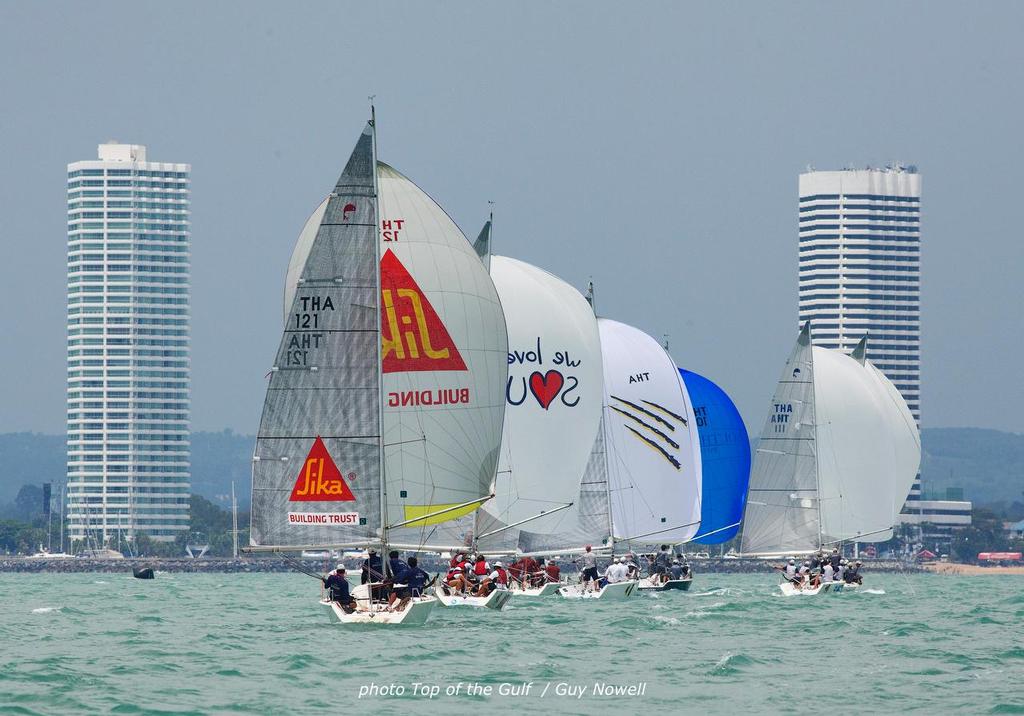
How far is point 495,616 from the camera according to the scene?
45062mm

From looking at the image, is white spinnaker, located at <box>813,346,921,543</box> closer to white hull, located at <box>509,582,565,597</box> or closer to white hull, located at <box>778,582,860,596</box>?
white hull, located at <box>778,582,860,596</box>

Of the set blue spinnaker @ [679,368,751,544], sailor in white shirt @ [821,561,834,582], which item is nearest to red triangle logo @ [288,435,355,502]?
sailor in white shirt @ [821,561,834,582]

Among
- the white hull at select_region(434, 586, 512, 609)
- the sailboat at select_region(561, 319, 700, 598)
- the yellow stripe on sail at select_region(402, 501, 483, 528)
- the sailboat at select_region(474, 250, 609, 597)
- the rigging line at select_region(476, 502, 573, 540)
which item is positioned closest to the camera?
the yellow stripe on sail at select_region(402, 501, 483, 528)

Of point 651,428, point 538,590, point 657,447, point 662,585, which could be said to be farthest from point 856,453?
point 538,590

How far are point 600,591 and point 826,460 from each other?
69.4ft

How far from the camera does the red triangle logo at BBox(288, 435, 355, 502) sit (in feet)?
128

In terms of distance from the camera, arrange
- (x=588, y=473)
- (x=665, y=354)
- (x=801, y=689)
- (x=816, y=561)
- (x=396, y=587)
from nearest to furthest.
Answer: (x=801, y=689), (x=396, y=587), (x=588, y=473), (x=665, y=354), (x=816, y=561)

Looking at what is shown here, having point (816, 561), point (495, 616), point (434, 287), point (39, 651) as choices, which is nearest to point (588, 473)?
point (816, 561)

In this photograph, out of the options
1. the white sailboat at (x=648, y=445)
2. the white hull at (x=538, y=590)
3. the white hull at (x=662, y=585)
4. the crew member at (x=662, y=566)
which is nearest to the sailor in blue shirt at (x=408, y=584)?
the white hull at (x=538, y=590)

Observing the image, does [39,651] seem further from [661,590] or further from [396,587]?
[661,590]

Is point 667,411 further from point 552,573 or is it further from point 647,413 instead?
point 552,573

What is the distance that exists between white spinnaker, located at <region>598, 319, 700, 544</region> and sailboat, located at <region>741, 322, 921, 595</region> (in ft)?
23.2

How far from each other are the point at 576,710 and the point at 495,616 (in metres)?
17.6

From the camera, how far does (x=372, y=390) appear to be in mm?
39281
